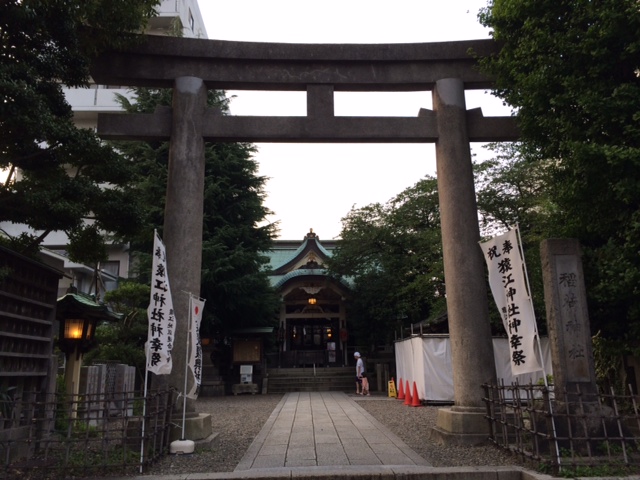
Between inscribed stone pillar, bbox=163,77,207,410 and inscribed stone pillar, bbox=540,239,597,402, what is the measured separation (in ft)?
18.9

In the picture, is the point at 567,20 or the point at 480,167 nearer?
the point at 567,20

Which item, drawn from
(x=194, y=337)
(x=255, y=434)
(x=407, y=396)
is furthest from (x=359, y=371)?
(x=194, y=337)

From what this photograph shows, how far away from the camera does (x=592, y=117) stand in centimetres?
718

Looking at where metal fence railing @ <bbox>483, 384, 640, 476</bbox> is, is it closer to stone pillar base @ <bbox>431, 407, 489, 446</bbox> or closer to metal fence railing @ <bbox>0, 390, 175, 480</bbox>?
stone pillar base @ <bbox>431, 407, 489, 446</bbox>

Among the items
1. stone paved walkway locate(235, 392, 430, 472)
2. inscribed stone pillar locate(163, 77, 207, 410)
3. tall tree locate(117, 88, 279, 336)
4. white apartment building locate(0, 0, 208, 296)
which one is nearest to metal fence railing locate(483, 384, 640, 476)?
stone paved walkway locate(235, 392, 430, 472)

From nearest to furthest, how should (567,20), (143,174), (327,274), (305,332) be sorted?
1. (567,20)
2. (143,174)
3. (327,274)
4. (305,332)

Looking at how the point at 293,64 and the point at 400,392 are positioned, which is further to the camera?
the point at 400,392

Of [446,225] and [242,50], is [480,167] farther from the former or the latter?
[242,50]

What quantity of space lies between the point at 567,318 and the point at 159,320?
5911mm

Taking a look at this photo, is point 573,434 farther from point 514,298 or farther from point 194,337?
point 194,337

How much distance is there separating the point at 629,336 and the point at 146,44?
988cm

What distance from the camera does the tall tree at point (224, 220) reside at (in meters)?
20.2

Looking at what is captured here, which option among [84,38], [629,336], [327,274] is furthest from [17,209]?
[327,274]

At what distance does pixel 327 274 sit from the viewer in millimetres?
26078
